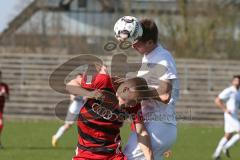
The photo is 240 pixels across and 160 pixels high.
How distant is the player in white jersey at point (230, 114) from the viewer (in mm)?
18391

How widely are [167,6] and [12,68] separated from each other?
29.7ft

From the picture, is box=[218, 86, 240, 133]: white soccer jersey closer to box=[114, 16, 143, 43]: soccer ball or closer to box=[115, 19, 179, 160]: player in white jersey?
box=[115, 19, 179, 160]: player in white jersey

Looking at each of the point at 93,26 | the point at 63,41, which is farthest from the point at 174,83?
the point at 93,26

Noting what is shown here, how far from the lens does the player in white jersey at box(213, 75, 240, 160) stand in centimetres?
1839

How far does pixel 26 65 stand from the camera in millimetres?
33219

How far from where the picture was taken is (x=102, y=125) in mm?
7531

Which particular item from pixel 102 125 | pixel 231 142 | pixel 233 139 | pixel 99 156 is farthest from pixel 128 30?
pixel 233 139

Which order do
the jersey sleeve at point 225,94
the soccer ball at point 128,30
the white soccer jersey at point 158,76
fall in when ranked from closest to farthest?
the soccer ball at point 128,30, the white soccer jersey at point 158,76, the jersey sleeve at point 225,94

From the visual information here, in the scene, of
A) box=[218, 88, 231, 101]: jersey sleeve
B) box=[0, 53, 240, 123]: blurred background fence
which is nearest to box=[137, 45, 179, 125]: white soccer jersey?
box=[218, 88, 231, 101]: jersey sleeve

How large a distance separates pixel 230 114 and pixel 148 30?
1209 centimetres

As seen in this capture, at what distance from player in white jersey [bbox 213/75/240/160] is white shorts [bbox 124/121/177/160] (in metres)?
10.0

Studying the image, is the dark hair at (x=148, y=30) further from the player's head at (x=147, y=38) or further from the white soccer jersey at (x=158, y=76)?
the white soccer jersey at (x=158, y=76)

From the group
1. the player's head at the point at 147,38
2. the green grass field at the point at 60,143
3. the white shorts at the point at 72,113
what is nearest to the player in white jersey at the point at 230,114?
the green grass field at the point at 60,143

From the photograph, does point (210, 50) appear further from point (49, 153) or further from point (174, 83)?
point (174, 83)
